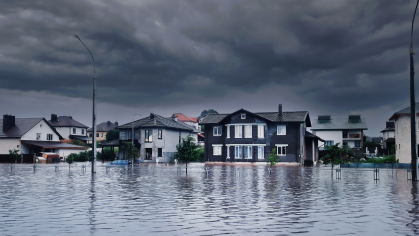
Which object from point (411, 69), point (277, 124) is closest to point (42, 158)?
point (277, 124)

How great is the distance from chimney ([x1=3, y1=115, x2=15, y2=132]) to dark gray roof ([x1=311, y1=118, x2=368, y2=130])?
68.8 meters

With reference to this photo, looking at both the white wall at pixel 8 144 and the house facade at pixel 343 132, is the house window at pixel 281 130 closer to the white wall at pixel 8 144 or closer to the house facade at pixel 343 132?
the house facade at pixel 343 132

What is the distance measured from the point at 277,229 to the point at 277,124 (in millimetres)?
57716

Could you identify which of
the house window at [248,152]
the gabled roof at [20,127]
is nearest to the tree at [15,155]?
the gabled roof at [20,127]

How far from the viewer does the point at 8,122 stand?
3174 inches

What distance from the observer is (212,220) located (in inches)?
424

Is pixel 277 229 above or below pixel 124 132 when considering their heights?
below

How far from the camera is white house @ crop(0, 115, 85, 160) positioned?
7650 cm

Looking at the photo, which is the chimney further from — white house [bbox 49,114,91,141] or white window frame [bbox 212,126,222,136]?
white window frame [bbox 212,126,222,136]

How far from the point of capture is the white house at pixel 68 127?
119319mm

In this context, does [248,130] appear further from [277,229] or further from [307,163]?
[277,229]

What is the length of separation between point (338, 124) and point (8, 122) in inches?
3000

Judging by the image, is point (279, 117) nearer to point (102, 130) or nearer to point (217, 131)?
point (217, 131)

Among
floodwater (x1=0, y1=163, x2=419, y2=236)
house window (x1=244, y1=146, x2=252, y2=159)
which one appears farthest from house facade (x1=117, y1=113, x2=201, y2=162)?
floodwater (x1=0, y1=163, x2=419, y2=236)
